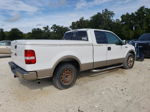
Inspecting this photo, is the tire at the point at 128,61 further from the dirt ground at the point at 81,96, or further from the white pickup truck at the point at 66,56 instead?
the dirt ground at the point at 81,96

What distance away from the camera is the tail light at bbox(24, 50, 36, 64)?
10.9 ft

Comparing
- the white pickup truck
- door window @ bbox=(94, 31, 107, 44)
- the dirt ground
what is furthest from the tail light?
door window @ bbox=(94, 31, 107, 44)

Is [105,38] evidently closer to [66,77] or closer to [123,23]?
[66,77]

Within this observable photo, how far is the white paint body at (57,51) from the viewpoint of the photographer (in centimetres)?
343

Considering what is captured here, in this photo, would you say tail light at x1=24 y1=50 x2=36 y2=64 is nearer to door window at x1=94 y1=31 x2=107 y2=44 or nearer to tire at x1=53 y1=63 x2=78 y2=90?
tire at x1=53 y1=63 x2=78 y2=90

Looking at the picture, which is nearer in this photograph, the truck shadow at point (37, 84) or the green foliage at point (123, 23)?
the truck shadow at point (37, 84)

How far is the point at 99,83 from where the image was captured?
4.72m

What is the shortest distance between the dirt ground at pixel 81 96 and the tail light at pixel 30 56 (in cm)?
104

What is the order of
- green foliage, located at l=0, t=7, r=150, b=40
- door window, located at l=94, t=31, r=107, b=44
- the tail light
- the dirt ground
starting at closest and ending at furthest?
A: the dirt ground → the tail light → door window, located at l=94, t=31, r=107, b=44 → green foliage, located at l=0, t=7, r=150, b=40

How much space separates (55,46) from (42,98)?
1.44 meters

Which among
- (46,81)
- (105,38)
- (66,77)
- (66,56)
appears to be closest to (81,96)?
(66,77)

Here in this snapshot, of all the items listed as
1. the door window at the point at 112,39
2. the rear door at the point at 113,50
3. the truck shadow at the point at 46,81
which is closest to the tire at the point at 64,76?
the truck shadow at the point at 46,81

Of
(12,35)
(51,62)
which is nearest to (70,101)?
(51,62)

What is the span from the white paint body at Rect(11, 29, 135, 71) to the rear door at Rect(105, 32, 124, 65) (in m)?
0.14
